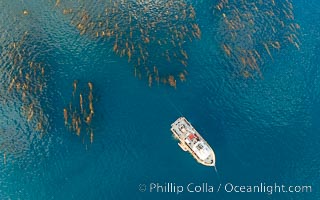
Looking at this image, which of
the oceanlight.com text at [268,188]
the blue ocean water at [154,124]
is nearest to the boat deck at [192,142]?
the blue ocean water at [154,124]

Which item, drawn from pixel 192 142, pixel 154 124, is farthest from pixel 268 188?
pixel 154 124

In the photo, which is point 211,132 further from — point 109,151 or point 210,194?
point 109,151

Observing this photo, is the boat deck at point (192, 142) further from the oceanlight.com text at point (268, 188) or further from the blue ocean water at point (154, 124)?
the oceanlight.com text at point (268, 188)

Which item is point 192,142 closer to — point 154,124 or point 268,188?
point 154,124

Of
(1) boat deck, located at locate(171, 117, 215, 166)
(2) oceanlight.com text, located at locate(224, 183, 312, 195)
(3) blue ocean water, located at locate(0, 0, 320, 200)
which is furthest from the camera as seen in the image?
(1) boat deck, located at locate(171, 117, 215, 166)

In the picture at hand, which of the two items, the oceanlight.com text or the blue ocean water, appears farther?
the blue ocean water

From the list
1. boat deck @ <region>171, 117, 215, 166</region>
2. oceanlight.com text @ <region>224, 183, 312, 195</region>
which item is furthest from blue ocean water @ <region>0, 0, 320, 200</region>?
boat deck @ <region>171, 117, 215, 166</region>

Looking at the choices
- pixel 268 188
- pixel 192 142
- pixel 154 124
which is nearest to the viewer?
pixel 268 188

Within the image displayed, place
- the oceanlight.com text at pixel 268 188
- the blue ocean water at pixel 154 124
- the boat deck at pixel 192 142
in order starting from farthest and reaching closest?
1. the boat deck at pixel 192 142
2. the blue ocean water at pixel 154 124
3. the oceanlight.com text at pixel 268 188

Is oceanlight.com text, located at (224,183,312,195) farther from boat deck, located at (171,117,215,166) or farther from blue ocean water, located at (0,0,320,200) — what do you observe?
boat deck, located at (171,117,215,166)

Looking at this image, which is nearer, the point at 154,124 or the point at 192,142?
the point at 192,142
